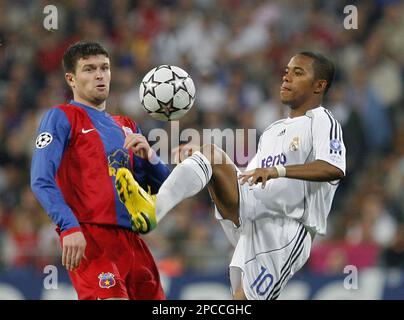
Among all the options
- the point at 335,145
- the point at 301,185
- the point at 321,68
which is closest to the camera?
the point at 335,145

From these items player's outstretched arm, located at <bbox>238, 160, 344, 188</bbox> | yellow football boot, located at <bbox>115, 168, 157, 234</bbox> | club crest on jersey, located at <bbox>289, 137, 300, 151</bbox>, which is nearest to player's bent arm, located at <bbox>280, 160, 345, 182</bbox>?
player's outstretched arm, located at <bbox>238, 160, 344, 188</bbox>

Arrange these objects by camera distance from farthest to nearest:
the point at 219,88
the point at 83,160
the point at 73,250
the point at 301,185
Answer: the point at 219,88
the point at 301,185
the point at 83,160
the point at 73,250

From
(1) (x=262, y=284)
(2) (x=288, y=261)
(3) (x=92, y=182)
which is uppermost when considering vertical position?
(3) (x=92, y=182)

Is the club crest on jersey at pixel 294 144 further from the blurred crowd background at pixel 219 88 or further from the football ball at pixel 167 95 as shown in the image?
the blurred crowd background at pixel 219 88

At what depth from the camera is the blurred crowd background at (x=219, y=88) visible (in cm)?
915

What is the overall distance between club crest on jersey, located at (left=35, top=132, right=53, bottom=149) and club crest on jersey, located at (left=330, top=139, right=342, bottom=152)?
1.78m

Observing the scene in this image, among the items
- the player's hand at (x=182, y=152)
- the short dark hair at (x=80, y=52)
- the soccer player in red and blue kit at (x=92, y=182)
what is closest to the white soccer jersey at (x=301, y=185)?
the player's hand at (x=182, y=152)

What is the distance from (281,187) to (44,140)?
1602mm

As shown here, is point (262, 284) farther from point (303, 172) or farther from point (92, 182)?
point (92, 182)

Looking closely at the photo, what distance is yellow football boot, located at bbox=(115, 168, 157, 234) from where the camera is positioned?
5.39 metres

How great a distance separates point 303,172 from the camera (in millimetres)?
5645

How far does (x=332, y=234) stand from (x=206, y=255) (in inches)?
59.6

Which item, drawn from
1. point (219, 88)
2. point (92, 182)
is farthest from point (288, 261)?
point (219, 88)
